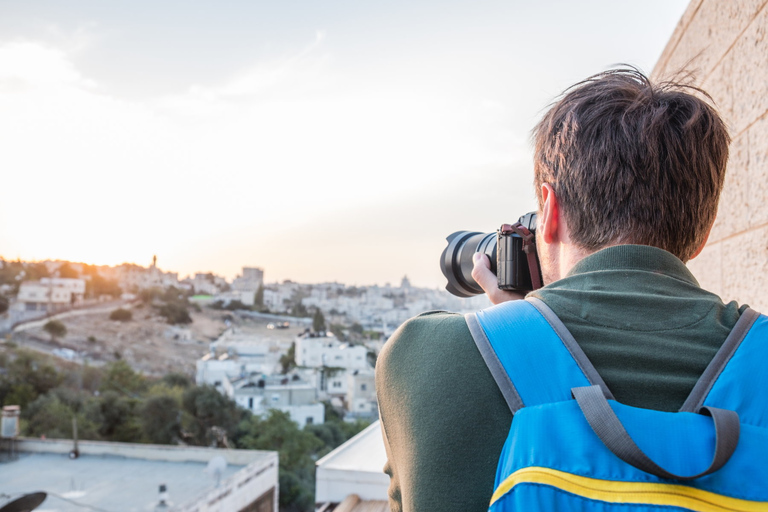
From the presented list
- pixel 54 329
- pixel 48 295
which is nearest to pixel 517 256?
pixel 54 329

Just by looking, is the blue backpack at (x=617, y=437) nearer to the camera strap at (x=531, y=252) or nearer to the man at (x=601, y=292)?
the man at (x=601, y=292)

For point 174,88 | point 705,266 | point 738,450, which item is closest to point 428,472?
point 738,450

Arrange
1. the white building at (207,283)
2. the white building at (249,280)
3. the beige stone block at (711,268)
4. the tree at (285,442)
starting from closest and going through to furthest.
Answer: the beige stone block at (711,268)
the tree at (285,442)
the white building at (249,280)
the white building at (207,283)

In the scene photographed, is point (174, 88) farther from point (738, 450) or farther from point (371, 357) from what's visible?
point (738, 450)

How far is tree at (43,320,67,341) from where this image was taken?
99.1ft

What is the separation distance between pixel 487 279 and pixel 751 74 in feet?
2.16

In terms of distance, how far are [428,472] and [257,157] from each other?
18182 mm

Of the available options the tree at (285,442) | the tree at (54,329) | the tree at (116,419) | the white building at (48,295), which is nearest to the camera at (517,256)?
the tree at (285,442)

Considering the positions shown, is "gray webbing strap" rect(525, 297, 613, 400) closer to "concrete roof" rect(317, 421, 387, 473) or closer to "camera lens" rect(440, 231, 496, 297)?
"camera lens" rect(440, 231, 496, 297)

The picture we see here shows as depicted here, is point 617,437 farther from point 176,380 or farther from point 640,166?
point 176,380

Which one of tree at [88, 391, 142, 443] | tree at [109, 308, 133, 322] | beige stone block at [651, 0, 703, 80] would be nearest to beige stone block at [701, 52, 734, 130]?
beige stone block at [651, 0, 703, 80]

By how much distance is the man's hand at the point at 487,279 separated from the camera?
64cm

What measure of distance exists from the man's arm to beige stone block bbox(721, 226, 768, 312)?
2.38ft

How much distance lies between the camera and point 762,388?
0.35 m
